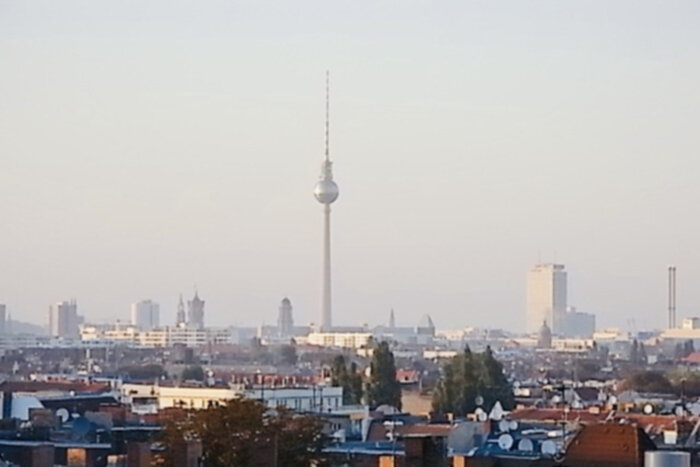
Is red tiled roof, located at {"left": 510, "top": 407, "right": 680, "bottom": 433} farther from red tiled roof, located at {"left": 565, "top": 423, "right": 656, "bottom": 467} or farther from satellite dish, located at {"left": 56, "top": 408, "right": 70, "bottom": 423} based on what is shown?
red tiled roof, located at {"left": 565, "top": 423, "right": 656, "bottom": 467}

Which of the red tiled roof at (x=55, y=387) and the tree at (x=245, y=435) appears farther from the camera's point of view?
the red tiled roof at (x=55, y=387)

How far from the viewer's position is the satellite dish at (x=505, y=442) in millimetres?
45016

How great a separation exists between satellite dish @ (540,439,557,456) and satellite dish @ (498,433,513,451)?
0.78 metres

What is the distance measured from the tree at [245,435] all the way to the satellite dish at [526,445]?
9.14 m

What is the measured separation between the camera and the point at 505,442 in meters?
45.8

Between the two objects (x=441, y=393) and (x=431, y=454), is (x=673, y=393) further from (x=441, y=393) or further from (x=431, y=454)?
(x=431, y=454)

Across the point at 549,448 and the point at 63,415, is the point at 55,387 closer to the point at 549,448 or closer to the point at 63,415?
the point at 63,415

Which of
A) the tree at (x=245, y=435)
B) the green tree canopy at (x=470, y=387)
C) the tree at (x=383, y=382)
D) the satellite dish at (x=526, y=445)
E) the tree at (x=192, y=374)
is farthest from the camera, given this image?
the tree at (x=192, y=374)

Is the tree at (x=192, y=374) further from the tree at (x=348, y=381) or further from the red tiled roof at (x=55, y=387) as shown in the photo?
the tree at (x=348, y=381)

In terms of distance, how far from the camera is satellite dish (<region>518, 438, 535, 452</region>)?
4381 cm

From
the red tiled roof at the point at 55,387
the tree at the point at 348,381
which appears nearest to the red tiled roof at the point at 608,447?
the tree at the point at 348,381

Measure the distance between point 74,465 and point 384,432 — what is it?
1722cm

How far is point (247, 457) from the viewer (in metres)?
31.7

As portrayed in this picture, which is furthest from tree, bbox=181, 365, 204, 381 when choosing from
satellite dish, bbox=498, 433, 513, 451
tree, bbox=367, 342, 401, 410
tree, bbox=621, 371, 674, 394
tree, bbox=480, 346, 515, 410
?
satellite dish, bbox=498, 433, 513, 451
